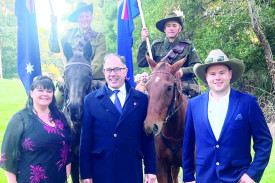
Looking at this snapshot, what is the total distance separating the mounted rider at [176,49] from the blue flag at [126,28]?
0.41 m

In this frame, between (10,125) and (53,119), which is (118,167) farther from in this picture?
(10,125)

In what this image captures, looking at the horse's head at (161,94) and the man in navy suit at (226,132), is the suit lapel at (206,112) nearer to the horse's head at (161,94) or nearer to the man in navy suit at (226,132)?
A: the man in navy suit at (226,132)

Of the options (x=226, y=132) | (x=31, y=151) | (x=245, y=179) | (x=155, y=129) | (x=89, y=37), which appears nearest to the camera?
(x=245, y=179)

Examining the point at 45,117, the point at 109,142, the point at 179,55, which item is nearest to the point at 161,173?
the point at 109,142

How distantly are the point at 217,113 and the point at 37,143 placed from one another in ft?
6.21

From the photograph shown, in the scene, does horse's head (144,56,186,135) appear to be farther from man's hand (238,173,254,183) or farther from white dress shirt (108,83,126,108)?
man's hand (238,173,254,183)

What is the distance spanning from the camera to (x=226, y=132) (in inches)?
132

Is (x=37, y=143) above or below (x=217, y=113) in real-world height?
below

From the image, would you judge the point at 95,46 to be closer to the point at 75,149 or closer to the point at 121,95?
the point at 75,149

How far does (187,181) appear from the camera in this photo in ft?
12.1

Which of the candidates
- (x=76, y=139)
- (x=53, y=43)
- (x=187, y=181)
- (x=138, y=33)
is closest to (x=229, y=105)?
(x=187, y=181)

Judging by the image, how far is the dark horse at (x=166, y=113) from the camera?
4336 mm

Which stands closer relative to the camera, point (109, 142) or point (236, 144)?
point (236, 144)

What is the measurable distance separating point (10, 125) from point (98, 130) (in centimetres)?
93
